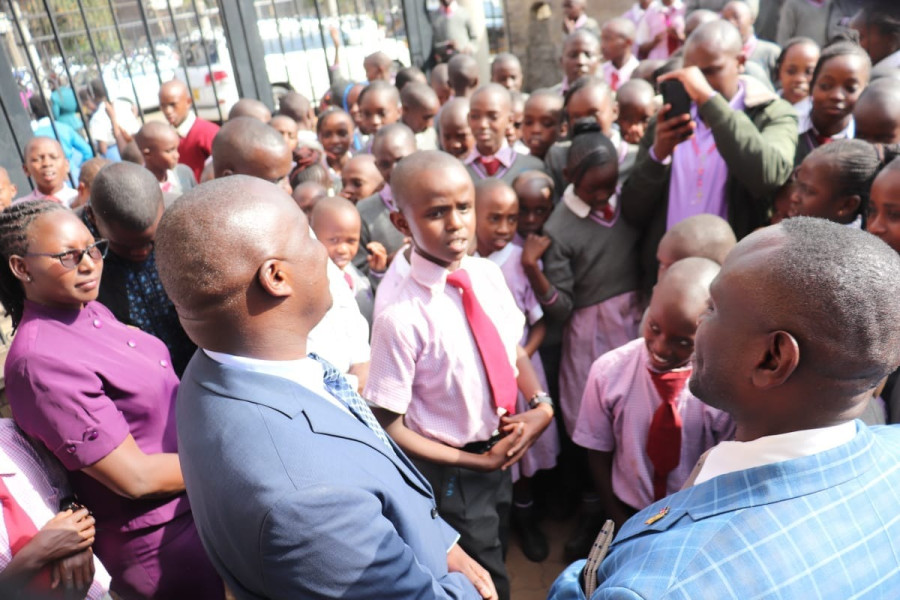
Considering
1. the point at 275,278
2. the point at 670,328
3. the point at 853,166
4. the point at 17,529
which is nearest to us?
the point at 275,278

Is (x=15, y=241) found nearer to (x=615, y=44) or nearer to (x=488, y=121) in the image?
(x=488, y=121)

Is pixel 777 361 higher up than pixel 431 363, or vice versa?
pixel 777 361

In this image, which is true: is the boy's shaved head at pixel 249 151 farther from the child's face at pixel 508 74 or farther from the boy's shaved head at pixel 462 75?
the child's face at pixel 508 74

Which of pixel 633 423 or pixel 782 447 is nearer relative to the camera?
pixel 782 447

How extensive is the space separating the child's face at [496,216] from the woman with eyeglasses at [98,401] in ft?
4.72

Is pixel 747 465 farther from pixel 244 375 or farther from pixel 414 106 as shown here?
pixel 414 106

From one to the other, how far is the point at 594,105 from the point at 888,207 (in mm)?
2053

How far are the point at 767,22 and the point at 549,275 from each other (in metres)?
6.70

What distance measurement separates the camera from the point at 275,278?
117 cm

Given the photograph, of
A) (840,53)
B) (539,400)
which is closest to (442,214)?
(539,400)

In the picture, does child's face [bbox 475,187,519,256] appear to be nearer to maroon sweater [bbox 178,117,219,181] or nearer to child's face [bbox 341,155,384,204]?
child's face [bbox 341,155,384,204]

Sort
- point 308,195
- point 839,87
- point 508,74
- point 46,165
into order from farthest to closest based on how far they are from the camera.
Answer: point 508,74, point 46,165, point 308,195, point 839,87

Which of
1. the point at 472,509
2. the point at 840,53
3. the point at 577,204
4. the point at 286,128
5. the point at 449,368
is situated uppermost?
the point at 840,53

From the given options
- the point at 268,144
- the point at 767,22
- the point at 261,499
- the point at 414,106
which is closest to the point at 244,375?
the point at 261,499
